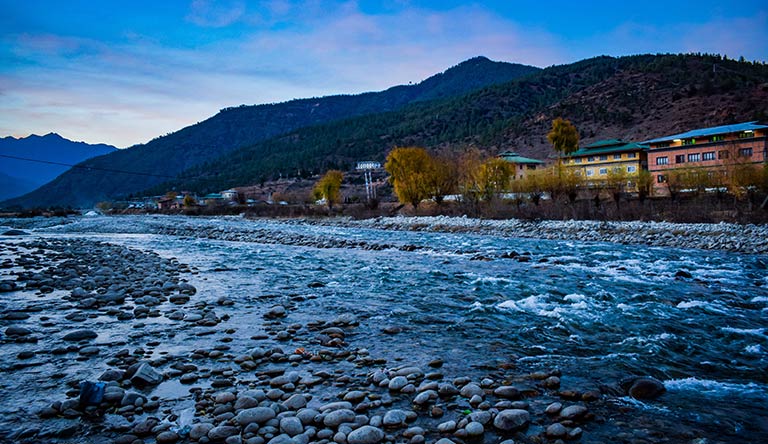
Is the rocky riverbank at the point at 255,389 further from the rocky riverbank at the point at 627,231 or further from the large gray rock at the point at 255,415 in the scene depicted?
the rocky riverbank at the point at 627,231

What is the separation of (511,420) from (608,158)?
2937 inches

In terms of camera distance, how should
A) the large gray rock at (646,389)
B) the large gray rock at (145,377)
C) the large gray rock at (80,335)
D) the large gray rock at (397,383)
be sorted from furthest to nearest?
the large gray rock at (80,335), the large gray rock at (145,377), the large gray rock at (397,383), the large gray rock at (646,389)

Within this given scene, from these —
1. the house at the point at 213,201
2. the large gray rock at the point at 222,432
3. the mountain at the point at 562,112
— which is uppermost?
the mountain at the point at 562,112

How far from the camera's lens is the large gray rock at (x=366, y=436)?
4.23 metres

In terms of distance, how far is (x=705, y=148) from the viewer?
54688 mm

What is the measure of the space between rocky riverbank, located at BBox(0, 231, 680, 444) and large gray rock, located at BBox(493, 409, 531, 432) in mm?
14

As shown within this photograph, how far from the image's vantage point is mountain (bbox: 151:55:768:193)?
282 feet

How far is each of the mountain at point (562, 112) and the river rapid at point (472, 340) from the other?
270ft

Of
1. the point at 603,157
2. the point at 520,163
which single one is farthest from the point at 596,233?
the point at 520,163

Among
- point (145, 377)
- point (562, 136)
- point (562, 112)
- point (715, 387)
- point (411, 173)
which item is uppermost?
point (562, 112)

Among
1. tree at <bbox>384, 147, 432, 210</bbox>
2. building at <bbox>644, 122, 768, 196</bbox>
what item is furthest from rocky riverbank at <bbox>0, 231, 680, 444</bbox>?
building at <bbox>644, 122, 768, 196</bbox>

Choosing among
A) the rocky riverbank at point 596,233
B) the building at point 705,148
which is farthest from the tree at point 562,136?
the rocky riverbank at point 596,233

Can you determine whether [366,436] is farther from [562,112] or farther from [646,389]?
[562,112]

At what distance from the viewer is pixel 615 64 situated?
133125mm
